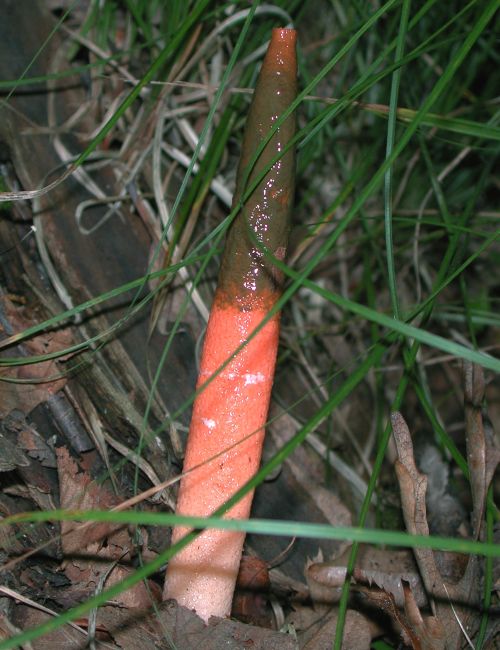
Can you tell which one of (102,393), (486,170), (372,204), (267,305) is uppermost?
(267,305)

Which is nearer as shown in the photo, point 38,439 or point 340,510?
point 38,439

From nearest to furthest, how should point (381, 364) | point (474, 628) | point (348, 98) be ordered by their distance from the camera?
1. point (348, 98)
2. point (474, 628)
3. point (381, 364)

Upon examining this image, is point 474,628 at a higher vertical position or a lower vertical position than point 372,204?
lower

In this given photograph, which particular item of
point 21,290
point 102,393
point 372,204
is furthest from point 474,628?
point 372,204

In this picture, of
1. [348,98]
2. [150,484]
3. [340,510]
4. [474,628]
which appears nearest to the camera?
[348,98]

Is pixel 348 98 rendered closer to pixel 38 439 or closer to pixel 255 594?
pixel 38 439

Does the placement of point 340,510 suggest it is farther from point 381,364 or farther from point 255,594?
point 381,364
